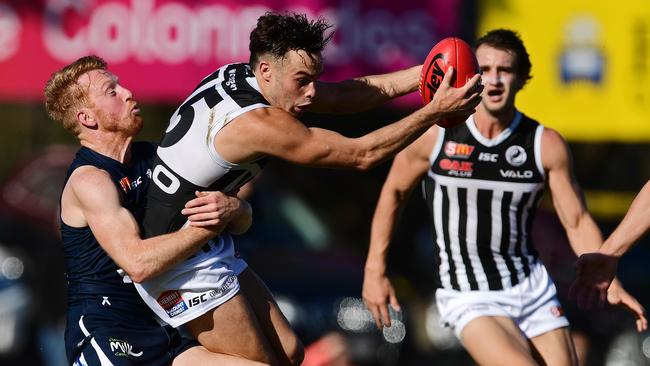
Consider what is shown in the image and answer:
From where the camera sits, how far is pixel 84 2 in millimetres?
11469

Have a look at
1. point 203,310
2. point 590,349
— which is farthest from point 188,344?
point 590,349

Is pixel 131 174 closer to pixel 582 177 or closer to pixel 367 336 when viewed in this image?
pixel 367 336

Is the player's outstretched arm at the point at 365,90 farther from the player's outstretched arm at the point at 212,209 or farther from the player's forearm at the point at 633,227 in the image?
the player's forearm at the point at 633,227

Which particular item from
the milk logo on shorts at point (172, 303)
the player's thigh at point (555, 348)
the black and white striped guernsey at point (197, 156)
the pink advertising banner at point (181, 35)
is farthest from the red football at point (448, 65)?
the pink advertising banner at point (181, 35)

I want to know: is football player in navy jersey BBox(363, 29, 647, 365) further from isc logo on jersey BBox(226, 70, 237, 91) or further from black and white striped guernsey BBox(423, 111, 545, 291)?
isc logo on jersey BBox(226, 70, 237, 91)

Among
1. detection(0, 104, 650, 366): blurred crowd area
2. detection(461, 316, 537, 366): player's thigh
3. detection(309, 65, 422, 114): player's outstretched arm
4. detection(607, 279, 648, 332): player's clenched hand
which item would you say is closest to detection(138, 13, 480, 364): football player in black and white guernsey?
detection(309, 65, 422, 114): player's outstretched arm

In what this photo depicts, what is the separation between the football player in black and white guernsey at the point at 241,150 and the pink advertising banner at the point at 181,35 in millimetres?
5275

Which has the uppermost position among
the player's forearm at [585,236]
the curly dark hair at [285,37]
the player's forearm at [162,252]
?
the curly dark hair at [285,37]

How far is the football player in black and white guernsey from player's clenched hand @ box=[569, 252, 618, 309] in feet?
4.21

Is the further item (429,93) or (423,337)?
(423,337)

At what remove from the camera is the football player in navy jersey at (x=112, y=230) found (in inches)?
229

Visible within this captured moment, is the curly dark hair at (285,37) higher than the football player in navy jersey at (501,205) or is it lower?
higher

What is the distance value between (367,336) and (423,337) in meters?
0.56

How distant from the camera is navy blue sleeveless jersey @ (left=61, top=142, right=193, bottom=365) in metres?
6.00
